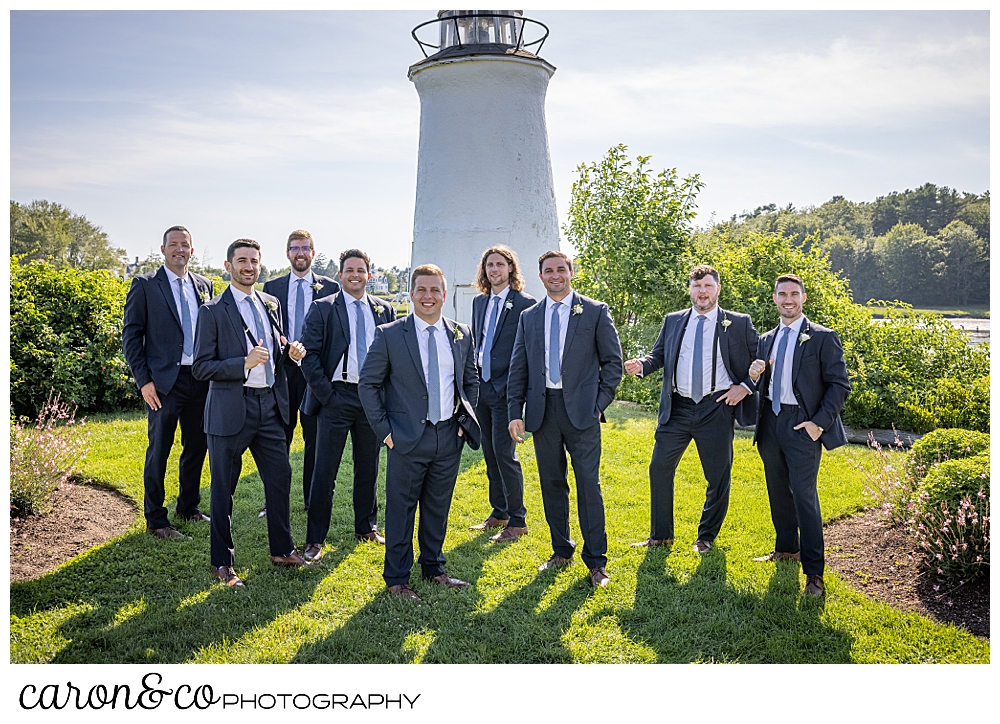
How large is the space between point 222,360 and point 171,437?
1724 mm

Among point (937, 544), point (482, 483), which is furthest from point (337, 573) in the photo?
point (937, 544)

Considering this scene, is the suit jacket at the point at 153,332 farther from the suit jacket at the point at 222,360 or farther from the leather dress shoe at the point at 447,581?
the leather dress shoe at the point at 447,581

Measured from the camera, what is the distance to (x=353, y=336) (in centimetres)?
636

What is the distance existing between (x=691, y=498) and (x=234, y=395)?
4.80 meters

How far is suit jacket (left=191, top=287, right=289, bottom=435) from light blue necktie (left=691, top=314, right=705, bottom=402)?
11.7 feet

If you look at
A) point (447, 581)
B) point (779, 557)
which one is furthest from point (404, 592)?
point (779, 557)

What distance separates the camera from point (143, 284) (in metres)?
6.48

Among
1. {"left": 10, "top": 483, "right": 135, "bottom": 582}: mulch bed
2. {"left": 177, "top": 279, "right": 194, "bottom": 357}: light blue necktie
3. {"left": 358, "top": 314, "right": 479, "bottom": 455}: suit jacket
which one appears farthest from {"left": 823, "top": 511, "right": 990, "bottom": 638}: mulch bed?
{"left": 10, "top": 483, "right": 135, "bottom": 582}: mulch bed

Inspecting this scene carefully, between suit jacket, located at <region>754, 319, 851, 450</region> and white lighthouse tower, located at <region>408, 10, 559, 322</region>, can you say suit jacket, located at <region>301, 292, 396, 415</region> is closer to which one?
suit jacket, located at <region>754, 319, 851, 450</region>

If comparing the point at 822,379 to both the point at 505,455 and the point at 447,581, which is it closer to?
the point at 505,455

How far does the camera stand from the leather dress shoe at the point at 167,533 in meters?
6.43

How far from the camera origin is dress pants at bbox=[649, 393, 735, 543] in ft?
20.3

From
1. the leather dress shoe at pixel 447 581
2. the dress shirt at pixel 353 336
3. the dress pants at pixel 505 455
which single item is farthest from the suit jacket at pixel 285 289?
the leather dress shoe at pixel 447 581

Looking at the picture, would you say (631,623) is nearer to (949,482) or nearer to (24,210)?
(949,482)
